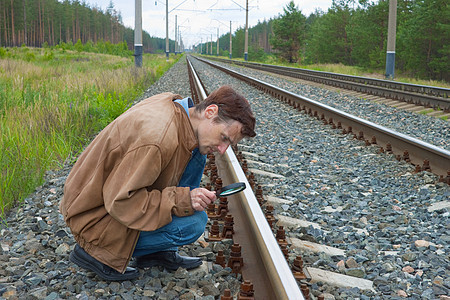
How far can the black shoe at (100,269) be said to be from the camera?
2363 millimetres

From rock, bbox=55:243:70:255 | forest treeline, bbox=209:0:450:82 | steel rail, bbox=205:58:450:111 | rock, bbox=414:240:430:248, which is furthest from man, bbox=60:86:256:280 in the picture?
forest treeline, bbox=209:0:450:82

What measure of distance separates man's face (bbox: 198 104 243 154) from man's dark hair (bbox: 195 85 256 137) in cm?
3

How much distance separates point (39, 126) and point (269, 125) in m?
3.48

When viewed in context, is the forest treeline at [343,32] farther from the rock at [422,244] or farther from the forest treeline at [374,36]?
the rock at [422,244]

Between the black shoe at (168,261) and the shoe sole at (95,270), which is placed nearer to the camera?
the shoe sole at (95,270)

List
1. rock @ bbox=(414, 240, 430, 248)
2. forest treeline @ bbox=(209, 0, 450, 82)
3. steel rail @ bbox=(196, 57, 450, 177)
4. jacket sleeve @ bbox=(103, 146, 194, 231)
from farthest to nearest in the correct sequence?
forest treeline @ bbox=(209, 0, 450, 82)
steel rail @ bbox=(196, 57, 450, 177)
rock @ bbox=(414, 240, 430, 248)
jacket sleeve @ bbox=(103, 146, 194, 231)

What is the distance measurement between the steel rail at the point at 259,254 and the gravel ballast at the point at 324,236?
0.14 metres

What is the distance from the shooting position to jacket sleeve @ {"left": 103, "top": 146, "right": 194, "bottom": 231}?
1.98 metres

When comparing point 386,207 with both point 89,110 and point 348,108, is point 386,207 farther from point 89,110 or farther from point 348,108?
point 348,108

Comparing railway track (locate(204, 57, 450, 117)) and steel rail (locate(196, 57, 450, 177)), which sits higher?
railway track (locate(204, 57, 450, 117))

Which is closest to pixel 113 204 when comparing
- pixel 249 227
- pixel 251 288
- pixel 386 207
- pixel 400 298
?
pixel 251 288

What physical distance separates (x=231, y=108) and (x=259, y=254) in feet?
2.74

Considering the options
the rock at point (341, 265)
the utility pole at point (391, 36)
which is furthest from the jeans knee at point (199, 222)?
the utility pole at point (391, 36)

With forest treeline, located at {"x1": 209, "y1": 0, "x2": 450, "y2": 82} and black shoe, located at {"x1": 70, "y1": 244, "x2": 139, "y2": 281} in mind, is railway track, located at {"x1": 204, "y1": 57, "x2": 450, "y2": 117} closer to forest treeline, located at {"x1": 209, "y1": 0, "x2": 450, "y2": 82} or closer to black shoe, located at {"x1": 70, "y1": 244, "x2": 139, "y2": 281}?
black shoe, located at {"x1": 70, "y1": 244, "x2": 139, "y2": 281}
